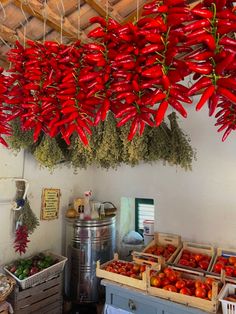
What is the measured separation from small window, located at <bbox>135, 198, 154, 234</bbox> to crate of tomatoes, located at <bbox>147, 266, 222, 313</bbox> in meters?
1.18

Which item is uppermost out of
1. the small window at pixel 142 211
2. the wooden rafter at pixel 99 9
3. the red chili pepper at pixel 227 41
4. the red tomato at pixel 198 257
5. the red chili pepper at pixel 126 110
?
the wooden rafter at pixel 99 9

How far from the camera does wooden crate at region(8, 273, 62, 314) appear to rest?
7.91 ft

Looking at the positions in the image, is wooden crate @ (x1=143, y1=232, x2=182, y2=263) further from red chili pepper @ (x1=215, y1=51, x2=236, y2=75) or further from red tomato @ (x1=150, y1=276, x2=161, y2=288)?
red chili pepper @ (x1=215, y1=51, x2=236, y2=75)

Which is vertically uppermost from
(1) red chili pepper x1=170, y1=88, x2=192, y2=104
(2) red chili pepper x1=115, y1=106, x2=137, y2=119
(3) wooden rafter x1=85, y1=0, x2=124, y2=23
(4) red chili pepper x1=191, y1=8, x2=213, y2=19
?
(3) wooden rafter x1=85, y1=0, x2=124, y2=23

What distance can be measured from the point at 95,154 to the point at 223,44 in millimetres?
1899

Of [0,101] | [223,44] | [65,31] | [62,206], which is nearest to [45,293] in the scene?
[62,206]

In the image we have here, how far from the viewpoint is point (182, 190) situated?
10.1ft

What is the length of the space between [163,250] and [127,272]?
61 centimetres

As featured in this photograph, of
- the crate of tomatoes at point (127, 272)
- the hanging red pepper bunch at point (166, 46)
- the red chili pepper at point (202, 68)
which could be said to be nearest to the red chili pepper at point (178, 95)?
the hanging red pepper bunch at point (166, 46)

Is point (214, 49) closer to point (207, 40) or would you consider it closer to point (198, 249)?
point (207, 40)

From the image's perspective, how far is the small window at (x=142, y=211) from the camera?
3475 millimetres

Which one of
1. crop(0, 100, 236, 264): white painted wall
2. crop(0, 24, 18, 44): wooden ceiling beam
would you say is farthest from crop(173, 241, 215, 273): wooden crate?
crop(0, 24, 18, 44): wooden ceiling beam

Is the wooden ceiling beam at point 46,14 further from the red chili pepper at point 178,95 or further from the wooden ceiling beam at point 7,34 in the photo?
the red chili pepper at point 178,95

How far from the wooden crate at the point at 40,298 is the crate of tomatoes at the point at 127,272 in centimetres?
70
